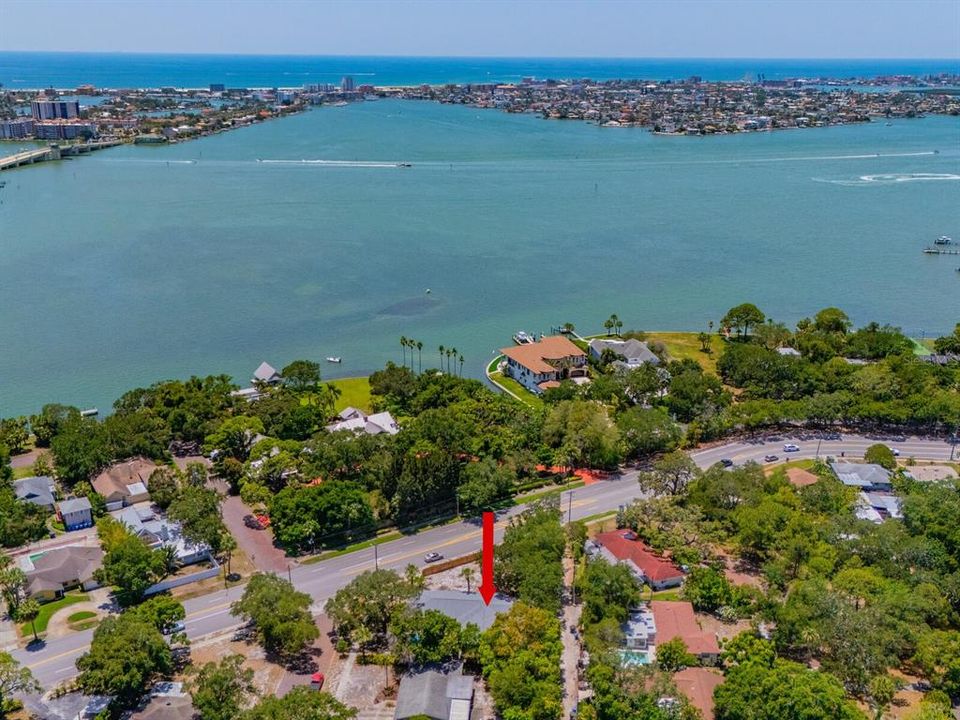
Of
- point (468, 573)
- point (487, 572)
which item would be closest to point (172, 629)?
point (468, 573)

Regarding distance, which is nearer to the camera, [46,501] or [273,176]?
[46,501]

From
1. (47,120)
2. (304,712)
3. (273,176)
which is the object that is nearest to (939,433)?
(304,712)

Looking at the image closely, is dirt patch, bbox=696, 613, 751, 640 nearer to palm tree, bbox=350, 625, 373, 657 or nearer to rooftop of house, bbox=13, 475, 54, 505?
palm tree, bbox=350, 625, 373, 657

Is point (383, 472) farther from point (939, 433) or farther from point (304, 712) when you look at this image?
point (939, 433)

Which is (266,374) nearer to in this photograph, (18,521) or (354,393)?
(354,393)

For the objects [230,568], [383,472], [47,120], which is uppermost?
[47,120]

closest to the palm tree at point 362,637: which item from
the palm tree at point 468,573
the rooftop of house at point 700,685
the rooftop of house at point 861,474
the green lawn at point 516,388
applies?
the palm tree at point 468,573

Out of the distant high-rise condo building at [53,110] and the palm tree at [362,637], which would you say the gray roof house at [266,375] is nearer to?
the palm tree at [362,637]

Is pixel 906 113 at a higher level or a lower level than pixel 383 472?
higher
